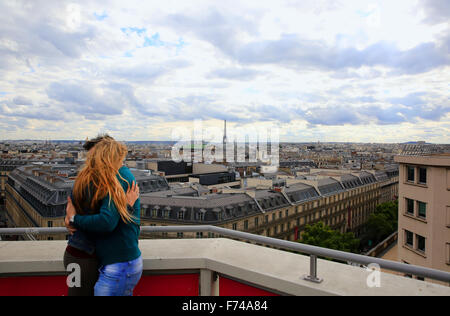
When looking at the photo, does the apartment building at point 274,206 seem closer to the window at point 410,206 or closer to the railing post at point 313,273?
the window at point 410,206

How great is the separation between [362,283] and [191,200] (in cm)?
3490

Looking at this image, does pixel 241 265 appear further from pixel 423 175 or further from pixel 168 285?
pixel 423 175

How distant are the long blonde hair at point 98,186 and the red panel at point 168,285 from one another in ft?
2.89

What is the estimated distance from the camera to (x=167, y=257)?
3574 mm

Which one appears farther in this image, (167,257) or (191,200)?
(191,200)

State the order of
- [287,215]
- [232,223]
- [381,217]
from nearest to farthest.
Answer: [232,223]
[287,215]
[381,217]

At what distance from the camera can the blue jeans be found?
119 inches

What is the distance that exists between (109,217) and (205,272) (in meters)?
1.23

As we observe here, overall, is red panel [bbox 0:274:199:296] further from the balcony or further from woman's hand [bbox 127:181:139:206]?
woman's hand [bbox 127:181:139:206]

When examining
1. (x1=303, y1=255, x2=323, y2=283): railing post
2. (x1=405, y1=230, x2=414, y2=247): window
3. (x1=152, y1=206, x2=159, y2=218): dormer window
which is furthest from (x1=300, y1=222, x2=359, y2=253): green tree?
(x1=303, y1=255, x2=323, y2=283): railing post

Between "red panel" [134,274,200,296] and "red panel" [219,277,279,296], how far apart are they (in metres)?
0.27

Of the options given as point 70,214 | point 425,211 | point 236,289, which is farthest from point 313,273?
point 425,211
